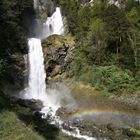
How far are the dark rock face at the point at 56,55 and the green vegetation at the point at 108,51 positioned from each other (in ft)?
2.96

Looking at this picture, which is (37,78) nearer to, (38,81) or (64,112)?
(38,81)

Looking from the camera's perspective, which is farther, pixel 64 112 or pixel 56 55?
pixel 56 55

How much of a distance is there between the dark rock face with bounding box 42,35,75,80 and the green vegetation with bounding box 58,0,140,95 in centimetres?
90

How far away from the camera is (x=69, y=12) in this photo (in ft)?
158

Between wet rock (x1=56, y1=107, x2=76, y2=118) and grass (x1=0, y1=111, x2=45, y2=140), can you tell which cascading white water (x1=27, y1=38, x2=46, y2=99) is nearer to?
wet rock (x1=56, y1=107, x2=76, y2=118)

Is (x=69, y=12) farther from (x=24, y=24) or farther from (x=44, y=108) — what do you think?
(x=44, y=108)

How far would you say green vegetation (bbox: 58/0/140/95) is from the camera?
4034 centimetres

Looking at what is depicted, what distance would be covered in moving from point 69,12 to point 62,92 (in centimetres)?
1318

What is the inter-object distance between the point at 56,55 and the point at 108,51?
19.8ft

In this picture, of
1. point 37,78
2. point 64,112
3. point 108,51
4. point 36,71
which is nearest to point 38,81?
point 37,78

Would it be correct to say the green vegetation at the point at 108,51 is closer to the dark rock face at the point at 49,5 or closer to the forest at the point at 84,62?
the forest at the point at 84,62

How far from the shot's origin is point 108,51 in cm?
4341

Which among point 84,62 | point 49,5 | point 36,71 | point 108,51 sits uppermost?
point 49,5

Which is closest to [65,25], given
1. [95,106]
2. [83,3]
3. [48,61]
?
[83,3]
